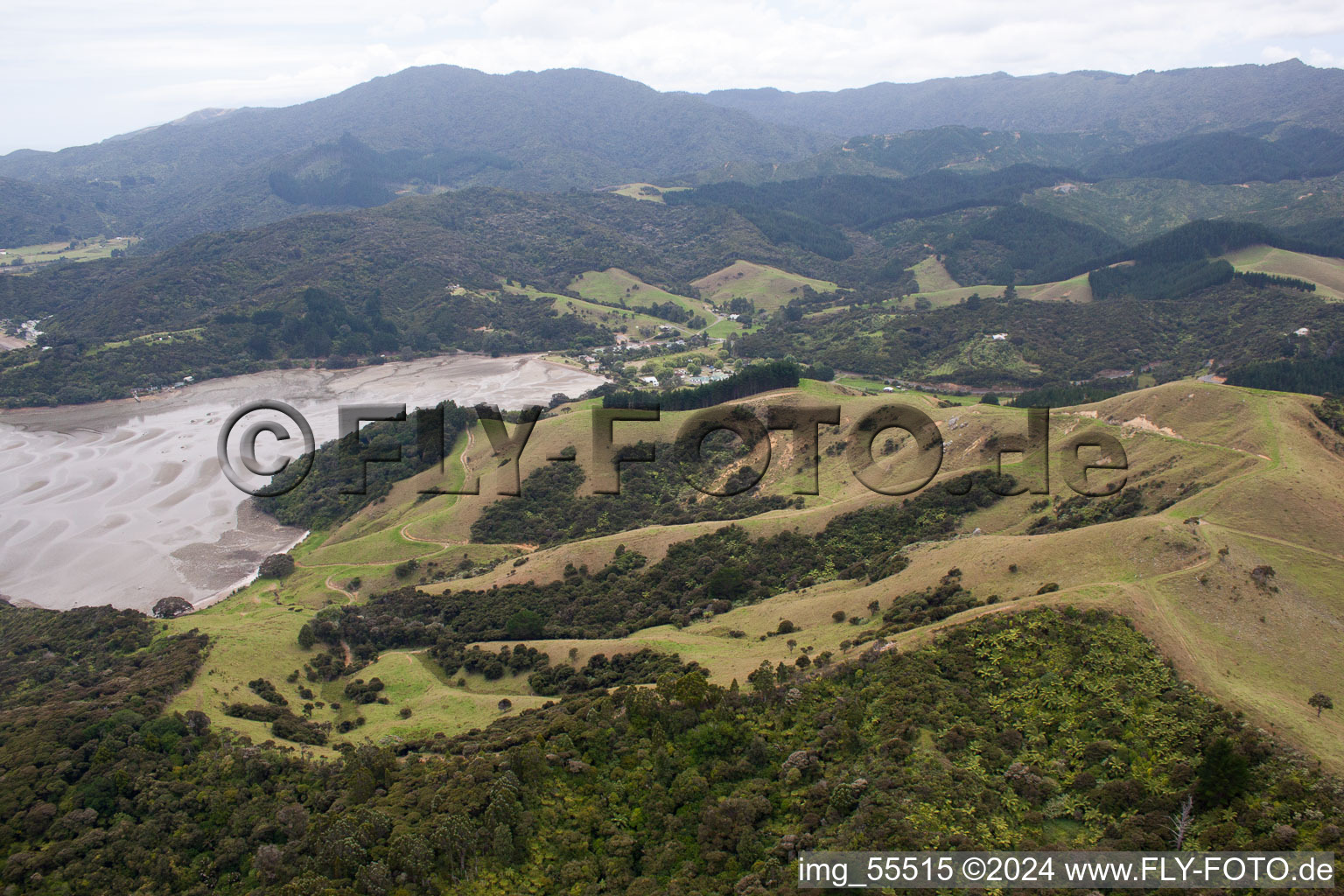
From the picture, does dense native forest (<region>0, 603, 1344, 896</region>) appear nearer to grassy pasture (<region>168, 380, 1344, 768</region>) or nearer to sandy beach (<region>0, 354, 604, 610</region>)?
grassy pasture (<region>168, 380, 1344, 768</region>)

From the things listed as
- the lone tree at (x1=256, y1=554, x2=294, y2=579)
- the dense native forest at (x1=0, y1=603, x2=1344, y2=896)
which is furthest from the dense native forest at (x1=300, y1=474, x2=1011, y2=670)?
the lone tree at (x1=256, y1=554, x2=294, y2=579)

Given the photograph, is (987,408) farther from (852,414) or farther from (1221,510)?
(1221,510)

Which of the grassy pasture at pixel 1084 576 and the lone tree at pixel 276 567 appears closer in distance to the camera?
the grassy pasture at pixel 1084 576

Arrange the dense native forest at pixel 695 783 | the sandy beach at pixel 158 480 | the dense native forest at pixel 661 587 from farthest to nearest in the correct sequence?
the sandy beach at pixel 158 480
the dense native forest at pixel 661 587
the dense native forest at pixel 695 783

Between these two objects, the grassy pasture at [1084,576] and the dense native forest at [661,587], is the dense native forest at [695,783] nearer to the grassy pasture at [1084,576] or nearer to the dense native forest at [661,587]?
the grassy pasture at [1084,576]

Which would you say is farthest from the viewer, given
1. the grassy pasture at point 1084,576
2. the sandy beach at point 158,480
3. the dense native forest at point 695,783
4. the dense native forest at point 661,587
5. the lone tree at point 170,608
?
→ the sandy beach at point 158,480

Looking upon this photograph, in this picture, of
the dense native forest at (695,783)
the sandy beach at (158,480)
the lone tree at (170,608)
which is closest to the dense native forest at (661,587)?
the dense native forest at (695,783)
